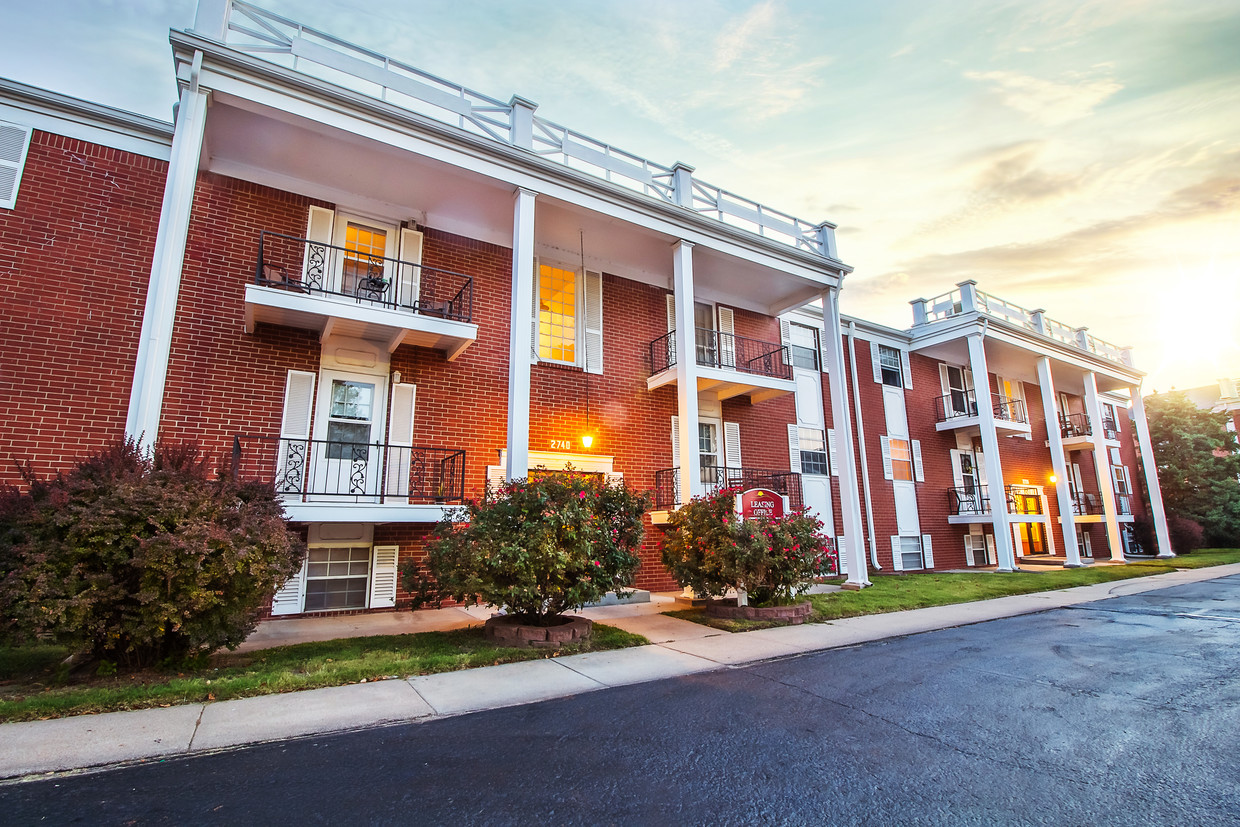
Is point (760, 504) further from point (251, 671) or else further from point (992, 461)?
point (992, 461)

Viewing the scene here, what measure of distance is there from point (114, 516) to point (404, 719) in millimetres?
3135

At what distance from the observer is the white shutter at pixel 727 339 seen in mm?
14641

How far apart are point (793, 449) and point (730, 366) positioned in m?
3.07

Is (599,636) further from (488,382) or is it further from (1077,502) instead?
(1077,502)

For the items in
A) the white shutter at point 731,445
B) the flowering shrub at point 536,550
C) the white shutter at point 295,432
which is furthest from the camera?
the white shutter at point 731,445

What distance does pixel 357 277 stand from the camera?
33.5 feet

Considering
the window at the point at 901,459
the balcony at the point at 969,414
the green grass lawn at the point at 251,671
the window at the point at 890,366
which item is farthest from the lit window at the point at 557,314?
the balcony at the point at 969,414

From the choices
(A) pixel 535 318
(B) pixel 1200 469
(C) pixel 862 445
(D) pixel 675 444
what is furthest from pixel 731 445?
(B) pixel 1200 469

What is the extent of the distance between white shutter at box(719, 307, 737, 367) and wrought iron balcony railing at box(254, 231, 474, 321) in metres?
6.67

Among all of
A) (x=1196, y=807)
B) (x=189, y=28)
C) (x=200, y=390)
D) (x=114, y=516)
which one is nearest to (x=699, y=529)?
(x=1196, y=807)

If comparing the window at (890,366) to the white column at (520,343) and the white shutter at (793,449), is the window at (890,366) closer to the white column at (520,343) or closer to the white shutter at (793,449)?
the white shutter at (793,449)

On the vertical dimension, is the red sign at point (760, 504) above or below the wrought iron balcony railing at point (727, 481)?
below

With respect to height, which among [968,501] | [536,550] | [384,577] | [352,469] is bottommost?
[384,577]

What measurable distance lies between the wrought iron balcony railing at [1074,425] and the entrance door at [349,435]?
87.1 feet
